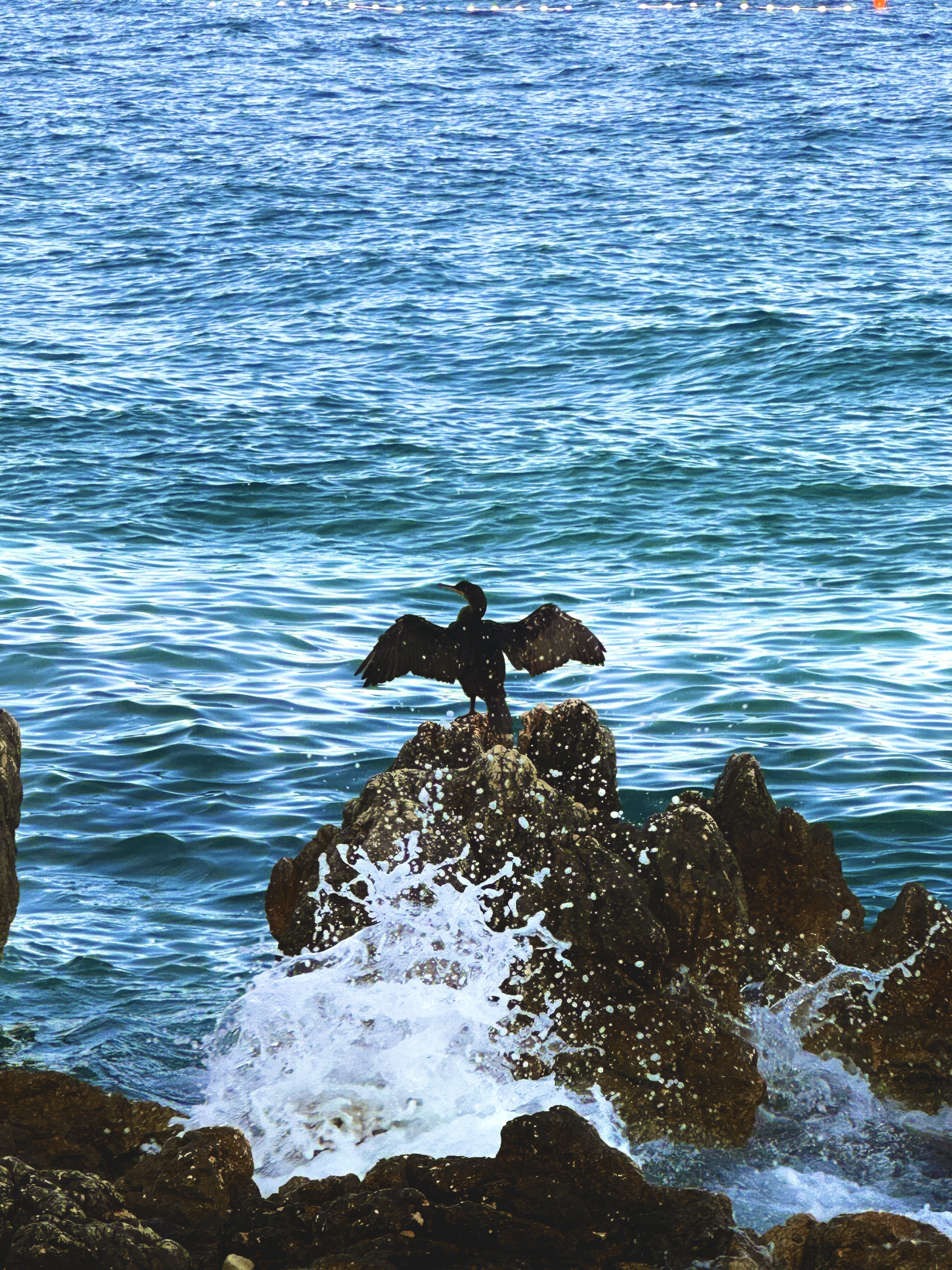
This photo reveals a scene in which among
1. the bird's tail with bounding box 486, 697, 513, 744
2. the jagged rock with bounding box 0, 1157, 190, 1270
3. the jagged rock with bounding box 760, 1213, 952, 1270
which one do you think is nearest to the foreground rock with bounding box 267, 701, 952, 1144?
the bird's tail with bounding box 486, 697, 513, 744

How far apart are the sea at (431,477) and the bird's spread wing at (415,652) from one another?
5.61 ft

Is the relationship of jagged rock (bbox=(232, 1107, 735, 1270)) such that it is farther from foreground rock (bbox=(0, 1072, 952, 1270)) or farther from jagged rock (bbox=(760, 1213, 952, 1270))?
jagged rock (bbox=(760, 1213, 952, 1270))

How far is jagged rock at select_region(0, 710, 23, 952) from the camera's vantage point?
734cm

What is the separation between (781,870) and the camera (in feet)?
26.2

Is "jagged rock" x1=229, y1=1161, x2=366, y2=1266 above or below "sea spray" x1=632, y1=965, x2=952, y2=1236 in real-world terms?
above

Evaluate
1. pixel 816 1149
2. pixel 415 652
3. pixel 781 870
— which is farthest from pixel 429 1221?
pixel 415 652

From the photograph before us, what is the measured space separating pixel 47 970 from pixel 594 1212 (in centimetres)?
433

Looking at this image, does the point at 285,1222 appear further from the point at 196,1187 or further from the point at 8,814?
the point at 8,814

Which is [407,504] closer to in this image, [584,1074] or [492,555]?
[492,555]

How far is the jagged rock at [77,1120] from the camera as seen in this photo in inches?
239

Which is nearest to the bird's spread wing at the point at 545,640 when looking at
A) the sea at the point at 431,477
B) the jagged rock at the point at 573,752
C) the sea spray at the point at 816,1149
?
the jagged rock at the point at 573,752

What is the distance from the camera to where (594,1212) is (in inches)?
214

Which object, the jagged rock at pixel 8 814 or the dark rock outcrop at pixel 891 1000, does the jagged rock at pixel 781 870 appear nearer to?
the dark rock outcrop at pixel 891 1000

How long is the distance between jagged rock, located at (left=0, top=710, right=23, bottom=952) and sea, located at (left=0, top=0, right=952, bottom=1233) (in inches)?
32.4
